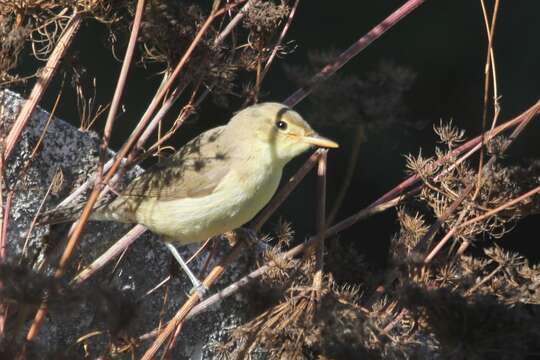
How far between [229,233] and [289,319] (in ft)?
2.61

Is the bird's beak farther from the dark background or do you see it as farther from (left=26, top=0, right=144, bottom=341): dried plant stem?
the dark background

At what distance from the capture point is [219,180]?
2555mm

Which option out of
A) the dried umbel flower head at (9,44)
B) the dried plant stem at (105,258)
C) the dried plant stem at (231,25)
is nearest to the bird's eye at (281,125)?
the dried plant stem at (231,25)

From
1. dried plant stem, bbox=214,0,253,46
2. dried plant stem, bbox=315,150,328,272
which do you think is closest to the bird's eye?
dried plant stem, bbox=315,150,328,272

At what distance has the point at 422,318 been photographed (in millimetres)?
1942

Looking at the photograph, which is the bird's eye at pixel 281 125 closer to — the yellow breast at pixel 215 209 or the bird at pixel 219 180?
the bird at pixel 219 180

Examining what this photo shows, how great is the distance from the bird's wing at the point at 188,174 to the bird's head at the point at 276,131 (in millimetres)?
93

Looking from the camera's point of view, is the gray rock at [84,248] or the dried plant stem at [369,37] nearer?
the dried plant stem at [369,37]

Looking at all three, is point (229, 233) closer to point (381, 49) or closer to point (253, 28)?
point (253, 28)

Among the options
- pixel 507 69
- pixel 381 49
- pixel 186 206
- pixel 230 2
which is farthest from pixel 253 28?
pixel 507 69

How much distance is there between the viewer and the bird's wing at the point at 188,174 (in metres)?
2.43

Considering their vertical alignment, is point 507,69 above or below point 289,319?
below

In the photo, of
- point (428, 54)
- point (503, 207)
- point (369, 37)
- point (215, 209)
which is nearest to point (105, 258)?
point (215, 209)

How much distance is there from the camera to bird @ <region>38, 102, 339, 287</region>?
2412 millimetres
